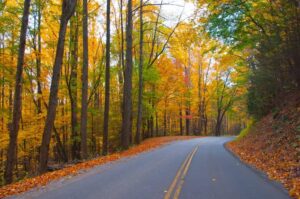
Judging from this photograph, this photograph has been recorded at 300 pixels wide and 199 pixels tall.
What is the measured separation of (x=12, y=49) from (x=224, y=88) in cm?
4049

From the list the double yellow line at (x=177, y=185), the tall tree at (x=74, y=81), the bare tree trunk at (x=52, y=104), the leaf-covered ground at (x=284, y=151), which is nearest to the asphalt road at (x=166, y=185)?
the double yellow line at (x=177, y=185)

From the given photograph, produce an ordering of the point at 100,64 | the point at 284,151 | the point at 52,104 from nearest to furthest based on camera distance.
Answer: the point at 284,151
the point at 52,104
the point at 100,64

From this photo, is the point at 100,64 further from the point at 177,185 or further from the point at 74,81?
the point at 177,185

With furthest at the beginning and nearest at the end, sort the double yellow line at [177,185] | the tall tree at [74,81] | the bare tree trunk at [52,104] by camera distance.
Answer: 1. the tall tree at [74,81]
2. the bare tree trunk at [52,104]
3. the double yellow line at [177,185]

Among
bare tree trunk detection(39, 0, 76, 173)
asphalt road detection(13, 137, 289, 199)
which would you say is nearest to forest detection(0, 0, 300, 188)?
bare tree trunk detection(39, 0, 76, 173)

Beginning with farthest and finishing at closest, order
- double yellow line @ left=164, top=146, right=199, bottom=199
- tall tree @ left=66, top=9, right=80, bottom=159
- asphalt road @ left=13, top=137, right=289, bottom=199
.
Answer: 1. tall tree @ left=66, top=9, right=80, bottom=159
2. asphalt road @ left=13, top=137, right=289, bottom=199
3. double yellow line @ left=164, top=146, right=199, bottom=199

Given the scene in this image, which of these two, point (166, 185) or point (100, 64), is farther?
point (100, 64)

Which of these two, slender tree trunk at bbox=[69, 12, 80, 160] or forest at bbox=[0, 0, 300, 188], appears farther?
slender tree trunk at bbox=[69, 12, 80, 160]

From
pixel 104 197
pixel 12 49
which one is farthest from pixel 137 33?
pixel 104 197

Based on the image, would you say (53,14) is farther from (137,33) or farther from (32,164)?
(32,164)

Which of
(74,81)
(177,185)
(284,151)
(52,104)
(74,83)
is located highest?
(74,81)

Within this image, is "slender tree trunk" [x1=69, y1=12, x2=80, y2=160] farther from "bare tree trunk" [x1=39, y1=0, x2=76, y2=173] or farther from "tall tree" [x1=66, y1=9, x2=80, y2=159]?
"bare tree trunk" [x1=39, y1=0, x2=76, y2=173]

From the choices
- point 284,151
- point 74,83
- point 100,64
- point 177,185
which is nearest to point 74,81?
point 74,83

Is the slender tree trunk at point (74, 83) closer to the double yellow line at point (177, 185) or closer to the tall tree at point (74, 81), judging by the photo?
the tall tree at point (74, 81)
